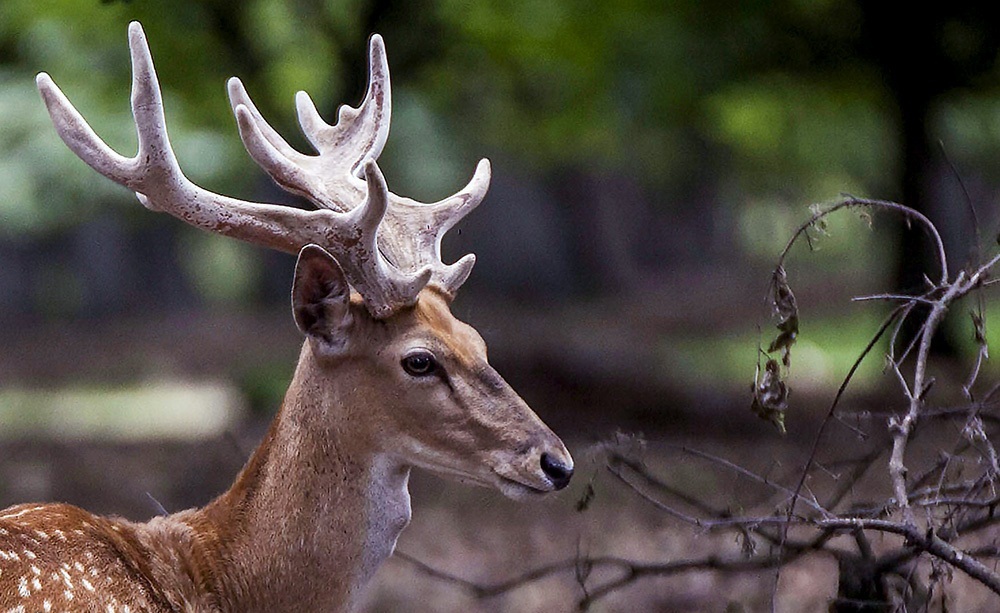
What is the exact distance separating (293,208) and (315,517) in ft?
3.02

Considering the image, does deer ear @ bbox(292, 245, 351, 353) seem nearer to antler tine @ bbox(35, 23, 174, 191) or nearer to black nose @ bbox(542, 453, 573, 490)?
antler tine @ bbox(35, 23, 174, 191)

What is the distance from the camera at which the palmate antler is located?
4309 mm

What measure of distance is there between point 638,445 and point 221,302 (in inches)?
1033

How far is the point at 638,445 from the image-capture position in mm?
4711

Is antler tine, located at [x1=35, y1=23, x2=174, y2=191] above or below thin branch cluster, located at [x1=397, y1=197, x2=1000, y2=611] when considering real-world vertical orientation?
above

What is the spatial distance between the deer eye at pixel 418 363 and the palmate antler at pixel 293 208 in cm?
16

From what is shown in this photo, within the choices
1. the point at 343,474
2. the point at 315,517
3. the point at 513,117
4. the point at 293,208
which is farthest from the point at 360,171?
the point at 513,117

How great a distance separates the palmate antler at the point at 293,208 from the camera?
4309 millimetres

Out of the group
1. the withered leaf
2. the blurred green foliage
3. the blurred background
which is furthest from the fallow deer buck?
the blurred green foliage

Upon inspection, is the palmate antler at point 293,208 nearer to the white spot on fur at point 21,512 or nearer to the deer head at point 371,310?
the deer head at point 371,310

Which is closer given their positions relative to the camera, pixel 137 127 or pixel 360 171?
pixel 137 127

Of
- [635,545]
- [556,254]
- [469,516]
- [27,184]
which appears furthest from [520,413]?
[556,254]

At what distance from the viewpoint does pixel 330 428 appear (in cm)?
437

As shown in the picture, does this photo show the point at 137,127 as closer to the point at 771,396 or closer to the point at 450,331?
the point at 450,331
